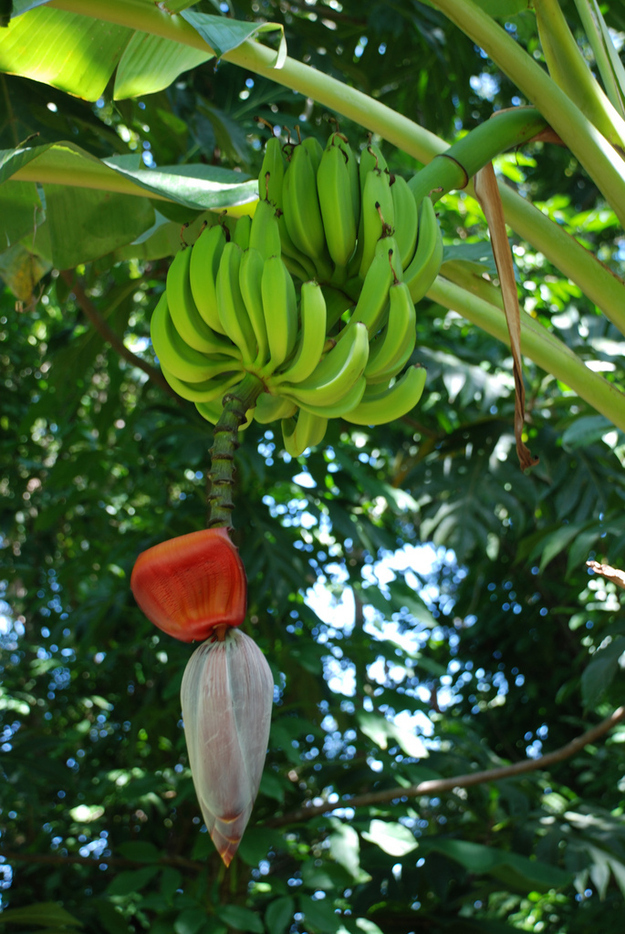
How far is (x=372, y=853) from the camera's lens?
76.8 inches

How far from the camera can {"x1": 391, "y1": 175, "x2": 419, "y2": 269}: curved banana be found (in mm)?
890

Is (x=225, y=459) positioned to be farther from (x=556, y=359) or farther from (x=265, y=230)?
(x=556, y=359)

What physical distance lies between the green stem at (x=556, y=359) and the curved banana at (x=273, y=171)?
26 cm

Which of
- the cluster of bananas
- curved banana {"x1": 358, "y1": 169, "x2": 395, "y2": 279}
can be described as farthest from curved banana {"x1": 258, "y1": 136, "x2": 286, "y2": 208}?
curved banana {"x1": 358, "y1": 169, "x2": 395, "y2": 279}

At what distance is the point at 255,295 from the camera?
0.81 meters

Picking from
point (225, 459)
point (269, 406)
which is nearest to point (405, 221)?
point (269, 406)

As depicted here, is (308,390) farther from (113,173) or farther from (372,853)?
(372,853)

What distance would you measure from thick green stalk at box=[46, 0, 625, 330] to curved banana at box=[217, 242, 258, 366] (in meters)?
0.31

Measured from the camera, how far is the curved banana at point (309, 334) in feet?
2.53

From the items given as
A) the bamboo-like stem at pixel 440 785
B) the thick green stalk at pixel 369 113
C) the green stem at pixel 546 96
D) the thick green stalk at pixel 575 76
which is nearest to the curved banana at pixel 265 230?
the thick green stalk at pixel 369 113

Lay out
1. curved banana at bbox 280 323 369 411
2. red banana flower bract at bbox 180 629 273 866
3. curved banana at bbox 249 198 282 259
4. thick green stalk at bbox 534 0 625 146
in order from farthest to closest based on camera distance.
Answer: thick green stalk at bbox 534 0 625 146 → curved banana at bbox 249 198 282 259 → curved banana at bbox 280 323 369 411 → red banana flower bract at bbox 180 629 273 866

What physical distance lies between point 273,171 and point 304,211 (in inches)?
3.0

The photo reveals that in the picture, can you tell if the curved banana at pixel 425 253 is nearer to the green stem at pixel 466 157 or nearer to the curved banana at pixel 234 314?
the green stem at pixel 466 157

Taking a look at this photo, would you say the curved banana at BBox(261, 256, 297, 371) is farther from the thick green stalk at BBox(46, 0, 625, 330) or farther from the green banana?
the thick green stalk at BBox(46, 0, 625, 330)
